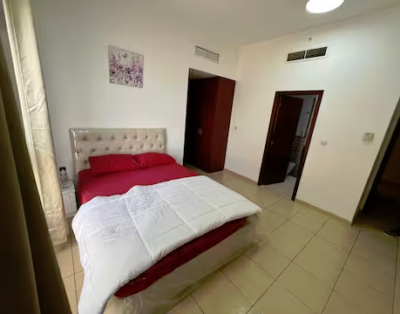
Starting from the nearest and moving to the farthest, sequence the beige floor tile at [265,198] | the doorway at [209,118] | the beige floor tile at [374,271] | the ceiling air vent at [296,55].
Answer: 1. the beige floor tile at [374,271]
2. the ceiling air vent at [296,55]
3. the beige floor tile at [265,198]
4. the doorway at [209,118]

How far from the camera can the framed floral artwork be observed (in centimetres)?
231

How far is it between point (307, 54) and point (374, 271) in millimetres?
3078

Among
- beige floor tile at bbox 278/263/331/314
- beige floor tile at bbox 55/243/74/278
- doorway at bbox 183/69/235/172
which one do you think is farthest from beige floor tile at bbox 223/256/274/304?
doorway at bbox 183/69/235/172

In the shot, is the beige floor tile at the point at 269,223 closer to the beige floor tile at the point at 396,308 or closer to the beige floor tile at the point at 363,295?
the beige floor tile at the point at 363,295

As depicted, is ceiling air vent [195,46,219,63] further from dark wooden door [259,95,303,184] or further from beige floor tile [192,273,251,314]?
beige floor tile [192,273,251,314]

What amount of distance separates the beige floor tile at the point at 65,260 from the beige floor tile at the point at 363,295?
2497 mm

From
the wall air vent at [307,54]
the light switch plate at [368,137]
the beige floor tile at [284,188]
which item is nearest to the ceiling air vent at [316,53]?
the wall air vent at [307,54]

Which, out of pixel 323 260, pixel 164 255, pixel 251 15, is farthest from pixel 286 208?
pixel 251 15

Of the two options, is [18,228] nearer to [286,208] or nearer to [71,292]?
[71,292]

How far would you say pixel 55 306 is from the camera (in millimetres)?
460

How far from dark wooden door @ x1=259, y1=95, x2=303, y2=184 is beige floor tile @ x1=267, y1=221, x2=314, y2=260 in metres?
1.36

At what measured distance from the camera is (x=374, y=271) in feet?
5.88

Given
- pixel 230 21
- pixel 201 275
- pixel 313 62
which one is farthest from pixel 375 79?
pixel 201 275

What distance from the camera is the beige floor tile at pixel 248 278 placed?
1.48 m
